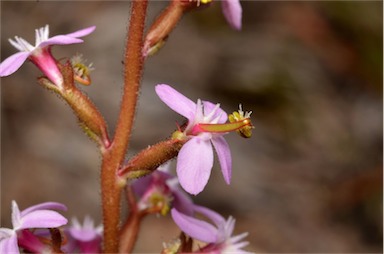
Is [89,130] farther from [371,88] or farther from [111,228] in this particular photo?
[371,88]

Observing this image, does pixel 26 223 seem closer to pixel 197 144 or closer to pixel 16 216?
pixel 16 216

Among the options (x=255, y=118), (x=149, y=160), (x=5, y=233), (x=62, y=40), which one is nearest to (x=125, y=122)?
(x=149, y=160)

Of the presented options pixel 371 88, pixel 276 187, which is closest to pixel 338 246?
pixel 276 187

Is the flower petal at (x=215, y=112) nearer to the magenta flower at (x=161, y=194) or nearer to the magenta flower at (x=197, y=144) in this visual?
the magenta flower at (x=197, y=144)

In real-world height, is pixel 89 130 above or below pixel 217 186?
below

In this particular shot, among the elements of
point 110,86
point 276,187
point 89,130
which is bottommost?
point 89,130

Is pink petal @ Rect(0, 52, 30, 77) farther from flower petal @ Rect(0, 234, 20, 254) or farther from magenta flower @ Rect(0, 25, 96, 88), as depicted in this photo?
flower petal @ Rect(0, 234, 20, 254)
